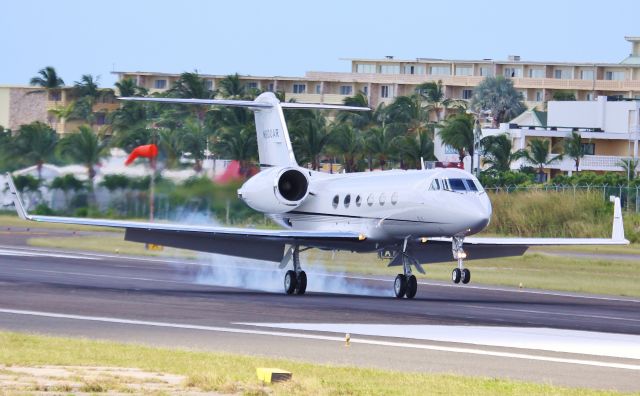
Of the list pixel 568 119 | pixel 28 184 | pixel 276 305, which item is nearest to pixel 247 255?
pixel 276 305

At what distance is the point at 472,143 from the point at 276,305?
68.5 m

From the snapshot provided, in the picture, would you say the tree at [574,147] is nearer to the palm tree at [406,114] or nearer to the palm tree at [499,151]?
the palm tree at [499,151]

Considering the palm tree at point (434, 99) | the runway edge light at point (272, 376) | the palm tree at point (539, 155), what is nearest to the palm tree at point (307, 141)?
the palm tree at point (539, 155)

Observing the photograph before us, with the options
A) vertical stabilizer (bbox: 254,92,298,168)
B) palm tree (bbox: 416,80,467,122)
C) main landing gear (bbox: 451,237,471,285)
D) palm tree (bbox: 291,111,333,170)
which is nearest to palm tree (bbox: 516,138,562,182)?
palm tree (bbox: 291,111,333,170)

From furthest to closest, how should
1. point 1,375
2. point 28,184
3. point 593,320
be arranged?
point 28,184 → point 593,320 → point 1,375

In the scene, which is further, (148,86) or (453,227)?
(148,86)

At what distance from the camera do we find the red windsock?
4559 cm

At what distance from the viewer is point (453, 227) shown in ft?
103

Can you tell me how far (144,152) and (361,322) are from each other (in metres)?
21.8

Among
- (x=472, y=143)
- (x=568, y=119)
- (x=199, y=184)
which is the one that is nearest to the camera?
(x=199, y=184)

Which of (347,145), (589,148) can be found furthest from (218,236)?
(589,148)

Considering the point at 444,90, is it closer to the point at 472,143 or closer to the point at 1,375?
the point at 472,143

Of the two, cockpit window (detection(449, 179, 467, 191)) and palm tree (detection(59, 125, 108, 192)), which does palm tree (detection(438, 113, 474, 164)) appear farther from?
cockpit window (detection(449, 179, 467, 191))

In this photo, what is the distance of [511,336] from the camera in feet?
79.2
